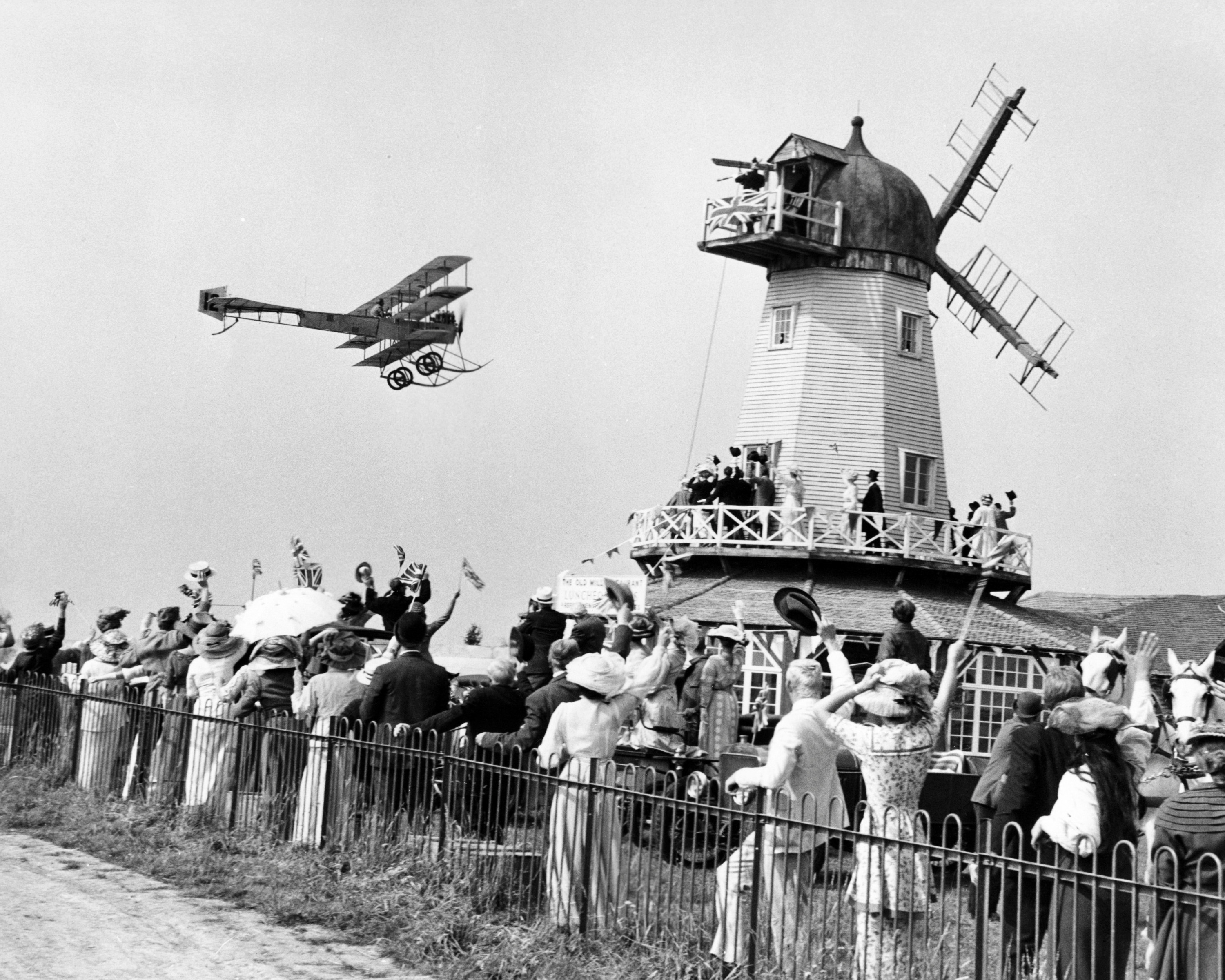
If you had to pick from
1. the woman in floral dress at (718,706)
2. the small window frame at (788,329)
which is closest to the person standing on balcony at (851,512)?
the small window frame at (788,329)

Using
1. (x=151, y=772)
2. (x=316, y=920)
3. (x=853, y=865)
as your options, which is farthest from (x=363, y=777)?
(x=853, y=865)

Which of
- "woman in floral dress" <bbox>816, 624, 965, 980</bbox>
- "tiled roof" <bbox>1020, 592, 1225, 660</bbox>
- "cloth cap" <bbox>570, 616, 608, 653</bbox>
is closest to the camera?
"woman in floral dress" <bbox>816, 624, 965, 980</bbox>

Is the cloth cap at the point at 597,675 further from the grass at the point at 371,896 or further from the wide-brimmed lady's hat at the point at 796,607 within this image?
the wide-brimmed lady's hat at the point at 796,607

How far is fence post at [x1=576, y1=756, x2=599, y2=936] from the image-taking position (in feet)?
30.9

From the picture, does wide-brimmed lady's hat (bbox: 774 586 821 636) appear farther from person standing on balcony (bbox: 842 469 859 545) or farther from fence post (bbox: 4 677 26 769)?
person standing on balcony (bbox: 842 469 859 545)

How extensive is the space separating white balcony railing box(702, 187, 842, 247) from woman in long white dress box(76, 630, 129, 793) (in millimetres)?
21358

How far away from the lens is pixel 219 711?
13.4 meters

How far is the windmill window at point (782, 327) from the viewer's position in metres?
35.6

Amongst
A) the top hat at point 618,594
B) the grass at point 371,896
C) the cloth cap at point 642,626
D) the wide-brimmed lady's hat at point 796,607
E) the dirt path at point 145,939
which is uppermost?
the top hat at point 618,594

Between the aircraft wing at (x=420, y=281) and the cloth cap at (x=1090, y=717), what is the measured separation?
4193 centimetres

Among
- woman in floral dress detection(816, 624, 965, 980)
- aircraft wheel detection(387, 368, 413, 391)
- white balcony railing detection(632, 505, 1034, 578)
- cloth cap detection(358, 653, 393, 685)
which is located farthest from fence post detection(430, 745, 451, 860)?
aircraft wheel detection(387, 368, 413, 391)

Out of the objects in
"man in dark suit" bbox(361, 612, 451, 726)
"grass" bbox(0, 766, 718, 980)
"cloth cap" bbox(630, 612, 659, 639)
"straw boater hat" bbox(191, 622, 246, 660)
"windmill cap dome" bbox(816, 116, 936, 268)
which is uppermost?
"windmill cap dome" bbox(816, 116, 936, 268)

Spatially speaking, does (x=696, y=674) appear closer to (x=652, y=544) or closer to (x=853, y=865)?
(x=853, y=865)

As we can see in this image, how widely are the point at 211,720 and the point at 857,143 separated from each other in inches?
1031
